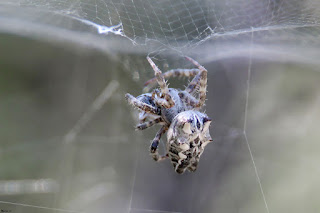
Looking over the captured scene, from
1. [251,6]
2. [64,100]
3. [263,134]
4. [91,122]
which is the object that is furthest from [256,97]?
[64,100]

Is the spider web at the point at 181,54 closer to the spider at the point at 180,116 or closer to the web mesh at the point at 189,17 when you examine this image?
the web mesh at the point at 189,17

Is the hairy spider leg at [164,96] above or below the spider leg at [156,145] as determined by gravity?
above

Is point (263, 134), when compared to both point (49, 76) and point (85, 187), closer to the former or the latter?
point (85, 187)

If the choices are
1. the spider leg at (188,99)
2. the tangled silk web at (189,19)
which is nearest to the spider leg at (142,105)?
the spider leg at (188,99)

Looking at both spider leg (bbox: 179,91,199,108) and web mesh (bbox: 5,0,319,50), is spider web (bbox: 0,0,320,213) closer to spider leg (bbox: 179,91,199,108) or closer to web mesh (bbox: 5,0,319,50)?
web mesh (bbox: 5,0,319,50)

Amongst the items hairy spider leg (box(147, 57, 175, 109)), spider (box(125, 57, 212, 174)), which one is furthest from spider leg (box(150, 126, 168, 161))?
hairy spider leg (box(147, 57, 175, 109))

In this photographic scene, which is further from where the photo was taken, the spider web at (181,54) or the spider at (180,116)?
the spider web at (181,54)
